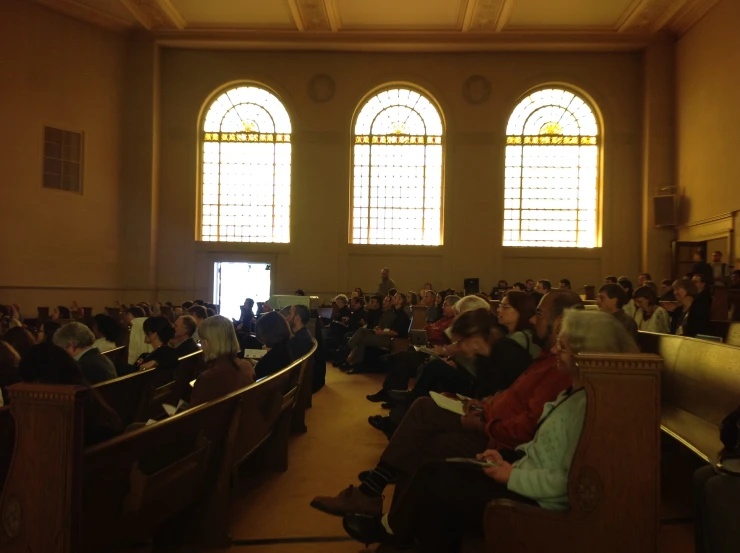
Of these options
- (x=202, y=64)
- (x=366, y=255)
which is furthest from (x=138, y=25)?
(x=366, y=255)

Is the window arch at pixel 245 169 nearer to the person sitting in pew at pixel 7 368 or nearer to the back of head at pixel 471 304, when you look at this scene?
the back of head at pixel 471 304

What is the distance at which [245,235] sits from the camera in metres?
16.2

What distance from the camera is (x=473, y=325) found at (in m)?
3.56

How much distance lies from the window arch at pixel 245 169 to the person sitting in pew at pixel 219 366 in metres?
12.3

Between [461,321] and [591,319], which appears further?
[461,321]

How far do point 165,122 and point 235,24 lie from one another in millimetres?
2923

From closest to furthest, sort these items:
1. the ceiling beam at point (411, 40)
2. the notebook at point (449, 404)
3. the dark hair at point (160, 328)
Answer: the notebook at point (449, 404)
the dark hair at point (160, 328)
the ceiling beam at point (411, 40)

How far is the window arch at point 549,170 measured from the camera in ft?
51.4

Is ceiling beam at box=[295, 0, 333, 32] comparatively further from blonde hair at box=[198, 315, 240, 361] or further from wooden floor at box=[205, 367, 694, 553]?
blonde hair at box=[198, 315, 240, 361]

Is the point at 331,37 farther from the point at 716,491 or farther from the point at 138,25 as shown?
the point at 716,491

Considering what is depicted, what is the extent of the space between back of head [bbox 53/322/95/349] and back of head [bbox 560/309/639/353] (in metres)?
3.23

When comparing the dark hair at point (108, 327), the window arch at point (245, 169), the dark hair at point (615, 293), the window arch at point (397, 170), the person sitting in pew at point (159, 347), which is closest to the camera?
the person sitting in pew at point (159, 347)

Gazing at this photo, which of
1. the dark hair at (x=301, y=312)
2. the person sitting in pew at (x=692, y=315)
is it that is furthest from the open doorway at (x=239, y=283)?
the person sitting in pew at (x=692, y=315)

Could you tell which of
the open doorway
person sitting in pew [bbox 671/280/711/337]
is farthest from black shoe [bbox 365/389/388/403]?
the open doorway
